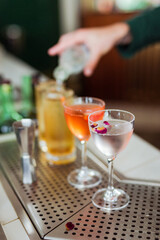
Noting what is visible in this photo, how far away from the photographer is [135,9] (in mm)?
4578

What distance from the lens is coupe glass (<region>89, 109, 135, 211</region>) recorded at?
34.1 inches

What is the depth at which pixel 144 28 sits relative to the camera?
6.19ft

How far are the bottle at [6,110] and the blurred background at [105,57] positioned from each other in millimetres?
2572

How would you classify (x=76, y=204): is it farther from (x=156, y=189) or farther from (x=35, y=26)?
(x=35, y=26)

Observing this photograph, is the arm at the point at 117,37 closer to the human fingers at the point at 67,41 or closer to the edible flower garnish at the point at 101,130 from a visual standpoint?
the human fingers at the point at 67,41

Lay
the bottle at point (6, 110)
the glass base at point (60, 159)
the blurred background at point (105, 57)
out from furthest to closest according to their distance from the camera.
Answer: the blurred background at point (105, 57)
the bottle at point (6, 110)
the glass base at point (60, 159)

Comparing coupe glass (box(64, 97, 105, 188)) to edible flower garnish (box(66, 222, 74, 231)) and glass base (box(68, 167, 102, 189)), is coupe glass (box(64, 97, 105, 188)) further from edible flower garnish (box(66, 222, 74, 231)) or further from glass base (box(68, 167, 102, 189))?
edible flower garnish (box(66, 222, 74, 231))

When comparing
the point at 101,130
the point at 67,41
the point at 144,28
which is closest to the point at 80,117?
the point at 101,130

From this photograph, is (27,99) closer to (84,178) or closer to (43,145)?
(43,145)

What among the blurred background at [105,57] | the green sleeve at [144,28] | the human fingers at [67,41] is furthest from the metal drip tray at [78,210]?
the blurred background at [105,57]

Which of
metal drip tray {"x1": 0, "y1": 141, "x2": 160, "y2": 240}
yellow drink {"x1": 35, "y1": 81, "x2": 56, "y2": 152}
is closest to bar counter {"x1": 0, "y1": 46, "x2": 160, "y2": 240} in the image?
metal drip tray {"x1": 0, "y1": 141, "x2": 160, "y2": 240}

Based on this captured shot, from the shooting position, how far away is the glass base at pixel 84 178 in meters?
1.07

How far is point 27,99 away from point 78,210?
93 centimetres

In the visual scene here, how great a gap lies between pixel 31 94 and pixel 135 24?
691mm
